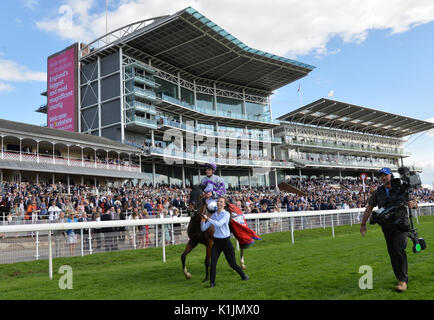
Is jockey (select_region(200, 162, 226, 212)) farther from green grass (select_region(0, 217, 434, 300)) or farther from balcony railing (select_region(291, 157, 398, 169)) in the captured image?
balcony railing (select_region(291, 157, 398, 169))

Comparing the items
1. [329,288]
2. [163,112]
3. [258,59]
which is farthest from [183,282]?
[258,59]

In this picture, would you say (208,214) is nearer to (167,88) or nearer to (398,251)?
(398,251)

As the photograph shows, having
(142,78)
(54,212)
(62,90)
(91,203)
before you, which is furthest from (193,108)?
(54,212)

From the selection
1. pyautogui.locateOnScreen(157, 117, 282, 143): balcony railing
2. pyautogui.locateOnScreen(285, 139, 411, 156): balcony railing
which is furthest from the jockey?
pyautogui.locateOnScreen(285, 139, 411, 156): balcony railing

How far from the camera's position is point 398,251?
5086 mm

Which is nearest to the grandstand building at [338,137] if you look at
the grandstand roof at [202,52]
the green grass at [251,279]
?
the grandstand roof at [202,52]

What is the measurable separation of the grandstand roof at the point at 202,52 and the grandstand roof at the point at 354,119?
5.54 metres

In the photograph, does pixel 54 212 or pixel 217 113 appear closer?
pixel 54 212

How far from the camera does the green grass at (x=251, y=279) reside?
498 cm

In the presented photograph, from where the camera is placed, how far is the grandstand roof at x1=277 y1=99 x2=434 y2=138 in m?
55.8

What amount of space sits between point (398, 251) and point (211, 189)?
3000 millimetres

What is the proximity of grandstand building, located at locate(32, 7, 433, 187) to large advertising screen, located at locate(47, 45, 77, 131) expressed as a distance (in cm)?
13

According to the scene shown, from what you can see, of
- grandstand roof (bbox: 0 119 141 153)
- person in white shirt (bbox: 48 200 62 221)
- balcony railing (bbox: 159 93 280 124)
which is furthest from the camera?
balcony railing (bbox: 159 93 280 124)
